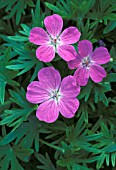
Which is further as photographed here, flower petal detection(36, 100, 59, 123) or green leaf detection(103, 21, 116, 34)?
green leaf detection(103, 21, 116, 34)

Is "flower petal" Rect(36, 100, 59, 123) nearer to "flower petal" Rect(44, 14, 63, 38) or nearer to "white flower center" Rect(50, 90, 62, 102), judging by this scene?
"white flower center" Rect(50, 90, 62, 102)

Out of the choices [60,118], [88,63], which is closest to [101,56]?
[88,63]

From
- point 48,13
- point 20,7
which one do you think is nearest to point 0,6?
point 20,7

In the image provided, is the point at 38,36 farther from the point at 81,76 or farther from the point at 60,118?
the point at 60,118

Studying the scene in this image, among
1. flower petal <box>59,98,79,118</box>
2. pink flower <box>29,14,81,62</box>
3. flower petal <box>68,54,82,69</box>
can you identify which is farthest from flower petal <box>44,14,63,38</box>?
flower petal <box>59,98,79,118</box>

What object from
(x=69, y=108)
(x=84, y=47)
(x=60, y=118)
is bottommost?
(x=60, y=118)
